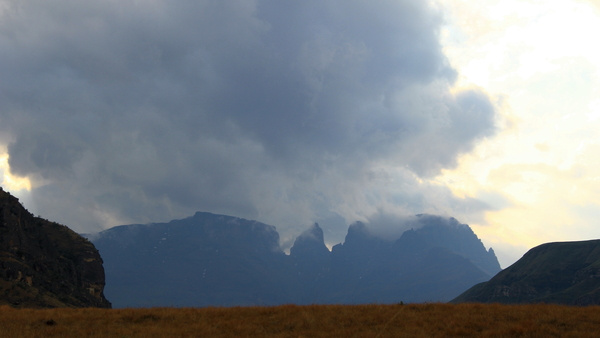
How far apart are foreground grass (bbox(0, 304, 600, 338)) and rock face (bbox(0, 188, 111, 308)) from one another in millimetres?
59033

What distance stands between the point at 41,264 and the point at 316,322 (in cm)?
11631

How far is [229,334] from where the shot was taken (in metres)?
20.5

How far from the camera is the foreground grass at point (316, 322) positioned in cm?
2006

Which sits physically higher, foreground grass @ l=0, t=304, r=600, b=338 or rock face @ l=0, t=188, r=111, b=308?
rock face @ l=0, t=188, r=111, b=308

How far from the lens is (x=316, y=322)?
22781mm

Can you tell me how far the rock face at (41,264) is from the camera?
81812 millimetres

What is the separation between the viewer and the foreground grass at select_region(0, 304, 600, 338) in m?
20.1

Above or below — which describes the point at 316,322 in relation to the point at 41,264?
below

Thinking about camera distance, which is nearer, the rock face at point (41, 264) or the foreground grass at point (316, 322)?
the foreground grass at point (316, 322)

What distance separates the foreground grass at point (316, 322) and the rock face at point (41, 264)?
59033mm

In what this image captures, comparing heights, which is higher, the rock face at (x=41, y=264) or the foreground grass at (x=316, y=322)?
the rock face at (x=41, y=264)

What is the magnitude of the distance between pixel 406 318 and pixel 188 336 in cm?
1210

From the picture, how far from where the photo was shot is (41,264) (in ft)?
367

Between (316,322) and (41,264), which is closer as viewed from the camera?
(316,322)
